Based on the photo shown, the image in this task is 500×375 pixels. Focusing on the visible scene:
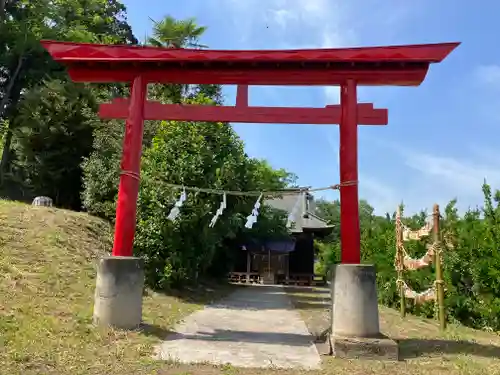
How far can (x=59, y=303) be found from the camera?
27.3 feet

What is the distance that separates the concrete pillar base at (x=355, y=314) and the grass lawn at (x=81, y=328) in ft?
1.00

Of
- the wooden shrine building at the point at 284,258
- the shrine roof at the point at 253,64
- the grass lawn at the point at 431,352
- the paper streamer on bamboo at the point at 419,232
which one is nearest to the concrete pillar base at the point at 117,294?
the grass lawn at the point at 431,352

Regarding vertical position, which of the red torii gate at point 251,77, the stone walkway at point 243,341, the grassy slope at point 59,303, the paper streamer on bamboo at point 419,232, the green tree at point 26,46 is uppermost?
the green tree at point 26,46

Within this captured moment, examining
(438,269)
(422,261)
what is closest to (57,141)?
(422,261)

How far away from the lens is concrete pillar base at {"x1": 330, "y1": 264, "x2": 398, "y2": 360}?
6.54 metres

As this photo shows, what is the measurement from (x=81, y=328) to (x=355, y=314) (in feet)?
15.0

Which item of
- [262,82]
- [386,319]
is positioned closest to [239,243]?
[386,319]

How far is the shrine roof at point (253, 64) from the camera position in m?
7.44

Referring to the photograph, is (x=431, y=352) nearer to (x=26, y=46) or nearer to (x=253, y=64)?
(x=253, y=64)

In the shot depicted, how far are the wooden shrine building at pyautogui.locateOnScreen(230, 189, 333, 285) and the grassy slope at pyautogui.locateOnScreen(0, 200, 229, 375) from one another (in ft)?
34.7

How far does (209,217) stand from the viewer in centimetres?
1366

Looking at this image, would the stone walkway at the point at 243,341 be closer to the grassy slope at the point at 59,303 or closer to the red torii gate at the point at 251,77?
the grassy slope at the point at 59,303

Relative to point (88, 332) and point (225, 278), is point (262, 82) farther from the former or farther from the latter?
point (225, 278)

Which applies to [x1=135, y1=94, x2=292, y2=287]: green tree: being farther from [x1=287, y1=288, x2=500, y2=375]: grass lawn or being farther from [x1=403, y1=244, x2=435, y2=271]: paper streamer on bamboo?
[x1=403, y1=244, x2=435, y2=271]: paper streamer on bamboo
